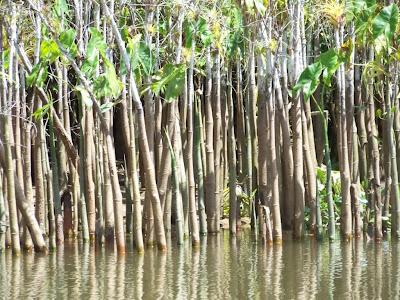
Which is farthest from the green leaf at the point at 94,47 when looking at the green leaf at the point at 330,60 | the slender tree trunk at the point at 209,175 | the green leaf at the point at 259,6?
the green leaf at the point at 330,60

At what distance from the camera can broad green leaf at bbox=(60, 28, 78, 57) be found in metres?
16.3

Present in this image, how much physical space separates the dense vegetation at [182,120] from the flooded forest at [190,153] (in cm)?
4

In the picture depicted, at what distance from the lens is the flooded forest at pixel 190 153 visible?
16016 mm

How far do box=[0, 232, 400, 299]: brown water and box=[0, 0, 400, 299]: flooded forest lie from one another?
0.05m

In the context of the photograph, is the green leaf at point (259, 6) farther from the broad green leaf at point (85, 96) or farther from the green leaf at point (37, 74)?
the green leaf at point (37, 74)

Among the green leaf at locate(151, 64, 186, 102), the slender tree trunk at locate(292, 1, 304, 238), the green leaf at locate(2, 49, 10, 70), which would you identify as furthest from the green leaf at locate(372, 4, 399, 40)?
the green leaf at locate(2, 49, 10, 70)

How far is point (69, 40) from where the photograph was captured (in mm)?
16375

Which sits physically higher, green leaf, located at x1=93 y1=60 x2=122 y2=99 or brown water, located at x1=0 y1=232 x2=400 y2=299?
green leaf, located at x1=93 y1=60 x2=122 y2=99

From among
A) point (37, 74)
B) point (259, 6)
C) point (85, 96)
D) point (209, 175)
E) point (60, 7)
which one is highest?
point (60, 7)

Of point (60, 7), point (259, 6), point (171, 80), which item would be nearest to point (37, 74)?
point (60, 7)

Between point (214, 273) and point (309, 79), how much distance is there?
4.49 m

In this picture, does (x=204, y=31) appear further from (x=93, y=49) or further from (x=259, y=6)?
(x=93, y=49)

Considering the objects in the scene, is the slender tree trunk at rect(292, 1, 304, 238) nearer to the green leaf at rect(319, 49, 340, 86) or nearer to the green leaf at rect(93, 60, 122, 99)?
the green leaf at rect(319, 49, 340, 86)

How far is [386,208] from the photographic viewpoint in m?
19.2
